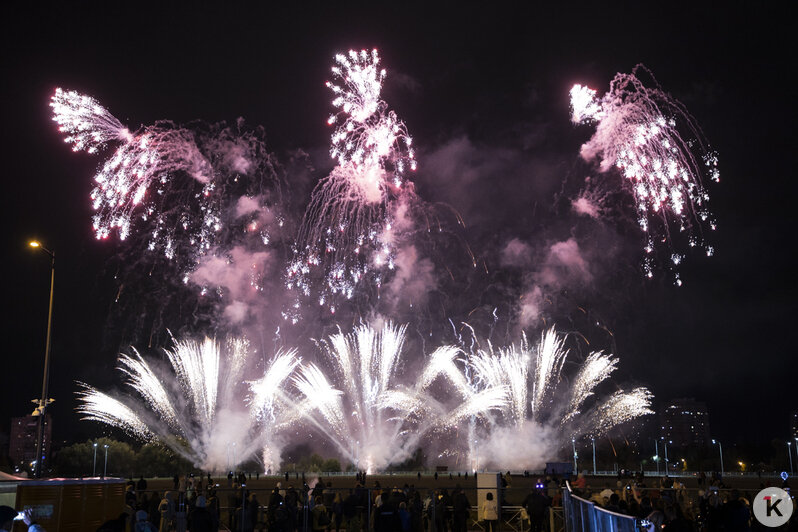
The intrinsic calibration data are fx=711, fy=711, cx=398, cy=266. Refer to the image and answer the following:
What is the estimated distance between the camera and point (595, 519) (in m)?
9.18

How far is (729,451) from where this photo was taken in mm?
110562

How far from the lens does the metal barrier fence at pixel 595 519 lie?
7484 mm

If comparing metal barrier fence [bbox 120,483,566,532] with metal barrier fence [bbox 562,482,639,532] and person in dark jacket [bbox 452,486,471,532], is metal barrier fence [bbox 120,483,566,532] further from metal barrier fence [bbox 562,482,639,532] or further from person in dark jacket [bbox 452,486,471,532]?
metal barrier fence [bbox 562,482,639,532]

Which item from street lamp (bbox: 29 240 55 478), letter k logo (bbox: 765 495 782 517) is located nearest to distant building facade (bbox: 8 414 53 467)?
street lamp (bbox: 29 240 55 478)

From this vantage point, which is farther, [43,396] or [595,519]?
[43,396]

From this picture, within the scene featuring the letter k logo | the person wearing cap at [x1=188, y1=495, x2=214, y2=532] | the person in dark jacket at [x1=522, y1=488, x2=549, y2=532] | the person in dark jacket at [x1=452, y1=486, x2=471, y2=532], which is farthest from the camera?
the person in dark jacket at [x1=452, y1=486, x2=471, y2=532]

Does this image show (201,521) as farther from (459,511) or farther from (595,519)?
(595,519)

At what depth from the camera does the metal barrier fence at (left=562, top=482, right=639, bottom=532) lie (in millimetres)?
7484

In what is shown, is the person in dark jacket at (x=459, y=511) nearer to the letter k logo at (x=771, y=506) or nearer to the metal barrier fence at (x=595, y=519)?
the metal barrier fence at (x=595, y=519)

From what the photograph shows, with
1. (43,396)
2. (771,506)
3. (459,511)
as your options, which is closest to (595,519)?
(771,506)

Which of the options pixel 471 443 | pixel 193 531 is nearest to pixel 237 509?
pixel 193 531

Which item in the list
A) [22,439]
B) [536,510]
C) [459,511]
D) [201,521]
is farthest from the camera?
[22,439]

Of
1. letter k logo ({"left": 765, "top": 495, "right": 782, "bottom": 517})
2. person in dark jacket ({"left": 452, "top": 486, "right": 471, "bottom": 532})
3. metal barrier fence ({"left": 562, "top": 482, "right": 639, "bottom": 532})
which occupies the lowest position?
person in dark jacket ({"left": 452, "top": 486, "right": 471, "bottom": 532})

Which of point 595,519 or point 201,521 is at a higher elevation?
point 595,519
